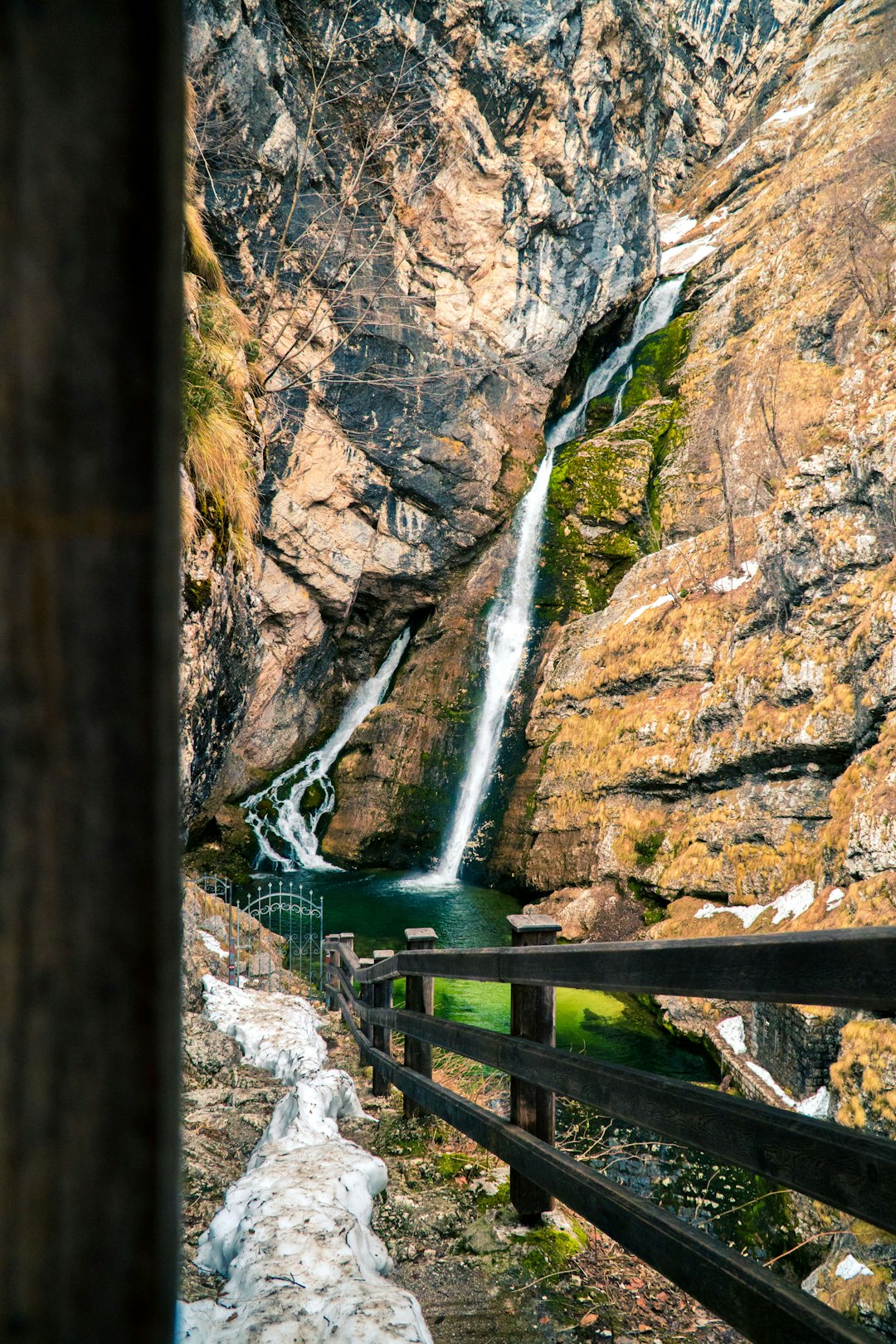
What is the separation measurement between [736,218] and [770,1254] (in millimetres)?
29966

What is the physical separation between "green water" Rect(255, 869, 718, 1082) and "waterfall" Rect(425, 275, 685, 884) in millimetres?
1344

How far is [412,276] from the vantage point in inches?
781

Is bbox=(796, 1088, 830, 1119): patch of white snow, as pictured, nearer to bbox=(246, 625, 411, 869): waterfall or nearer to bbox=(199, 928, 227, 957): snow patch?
bbox=(199, 928, 227, 957): snow patch

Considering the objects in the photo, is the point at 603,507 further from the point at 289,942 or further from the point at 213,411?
the point at 213,411

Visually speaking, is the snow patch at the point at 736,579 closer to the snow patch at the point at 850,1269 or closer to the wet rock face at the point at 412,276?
the wet rock face at the point at 412,276

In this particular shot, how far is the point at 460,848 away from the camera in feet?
58.9

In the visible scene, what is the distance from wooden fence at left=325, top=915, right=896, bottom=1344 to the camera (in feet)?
4.09

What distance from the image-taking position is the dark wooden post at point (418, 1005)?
3.64 meters

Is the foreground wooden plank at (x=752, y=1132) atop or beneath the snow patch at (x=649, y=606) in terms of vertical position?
beneath

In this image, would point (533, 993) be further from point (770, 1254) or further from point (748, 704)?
point (748, 704)

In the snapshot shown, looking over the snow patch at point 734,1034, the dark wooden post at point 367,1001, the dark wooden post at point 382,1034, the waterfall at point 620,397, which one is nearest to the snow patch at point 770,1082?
the snow patch at point 734,1034

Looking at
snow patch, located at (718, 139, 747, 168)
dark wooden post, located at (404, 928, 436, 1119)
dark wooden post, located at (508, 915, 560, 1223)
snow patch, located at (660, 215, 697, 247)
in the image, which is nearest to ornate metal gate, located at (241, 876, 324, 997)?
dark wooden post, located at (404, 928, 436, 1119)

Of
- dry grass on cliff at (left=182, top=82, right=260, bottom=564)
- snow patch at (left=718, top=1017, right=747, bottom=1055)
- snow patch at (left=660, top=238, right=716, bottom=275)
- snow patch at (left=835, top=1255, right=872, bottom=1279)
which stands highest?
snow patch at (left=660, top=238, right=716, bottom=275)

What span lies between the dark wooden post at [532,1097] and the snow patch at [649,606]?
1434 cm
